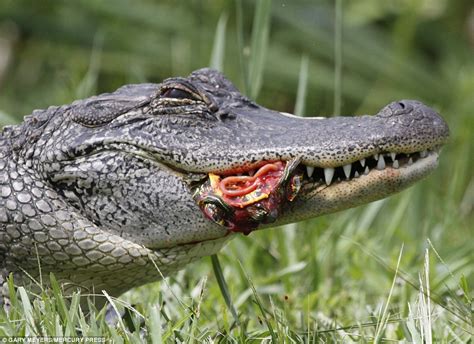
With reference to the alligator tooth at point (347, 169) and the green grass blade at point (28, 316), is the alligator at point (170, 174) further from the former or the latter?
the green grass blade at point (28, 316)

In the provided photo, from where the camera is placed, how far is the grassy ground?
3447 mm

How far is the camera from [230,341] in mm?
3316

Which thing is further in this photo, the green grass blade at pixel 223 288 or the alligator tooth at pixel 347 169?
the green grass blade at pixel 223 288

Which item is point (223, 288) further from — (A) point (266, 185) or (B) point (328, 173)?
(B) point (328, 173)

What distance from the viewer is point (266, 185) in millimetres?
3363

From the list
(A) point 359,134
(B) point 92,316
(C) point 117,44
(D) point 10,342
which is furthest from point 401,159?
(C) point 117,44

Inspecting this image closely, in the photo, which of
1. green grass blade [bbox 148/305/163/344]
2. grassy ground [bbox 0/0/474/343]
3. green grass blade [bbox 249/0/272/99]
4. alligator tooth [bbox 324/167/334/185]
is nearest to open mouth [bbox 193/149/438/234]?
alligator tooth [bbox 324/167/334/185]

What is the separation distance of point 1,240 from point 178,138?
0.68 metres

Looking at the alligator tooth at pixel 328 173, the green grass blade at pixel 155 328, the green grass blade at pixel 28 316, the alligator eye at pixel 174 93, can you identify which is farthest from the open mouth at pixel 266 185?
the green grass blade at pixel 28 316

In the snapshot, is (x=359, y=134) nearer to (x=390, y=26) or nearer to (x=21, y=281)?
(x=21, y=281)

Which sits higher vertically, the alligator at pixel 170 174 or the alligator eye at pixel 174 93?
the alligator eye at pixel 174 93

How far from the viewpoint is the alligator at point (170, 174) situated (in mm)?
3305

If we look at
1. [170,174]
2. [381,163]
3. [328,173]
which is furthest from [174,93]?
[381,163]

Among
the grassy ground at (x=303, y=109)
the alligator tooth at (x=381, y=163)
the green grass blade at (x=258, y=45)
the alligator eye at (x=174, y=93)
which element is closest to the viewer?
the alligator tooth at (x=381, y=163)
